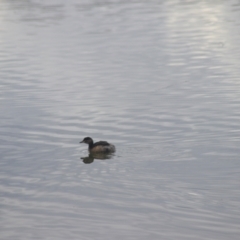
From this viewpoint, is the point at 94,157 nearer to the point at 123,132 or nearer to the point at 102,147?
the point at 102,147

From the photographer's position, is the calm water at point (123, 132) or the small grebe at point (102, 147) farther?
Result: the small grebe at point (102, 147)

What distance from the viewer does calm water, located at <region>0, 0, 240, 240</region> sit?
9.67m

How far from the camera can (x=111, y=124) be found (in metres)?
14.6

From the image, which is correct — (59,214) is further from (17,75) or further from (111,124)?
(17,75)

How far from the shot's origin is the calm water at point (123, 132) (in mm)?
9672

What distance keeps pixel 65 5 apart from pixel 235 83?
21146 millimetres

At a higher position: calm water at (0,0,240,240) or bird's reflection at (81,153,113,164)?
calm water at (0,0,240,240)

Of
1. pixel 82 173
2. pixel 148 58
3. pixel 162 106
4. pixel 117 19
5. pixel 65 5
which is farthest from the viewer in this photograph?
pixel 65 5

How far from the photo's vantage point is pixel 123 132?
14031 millimetres

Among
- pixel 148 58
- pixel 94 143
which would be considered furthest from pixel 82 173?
Result: pixel 148 58

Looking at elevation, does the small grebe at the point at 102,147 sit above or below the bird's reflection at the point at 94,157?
above

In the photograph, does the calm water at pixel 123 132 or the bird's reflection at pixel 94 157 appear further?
the bird's reflection at pixel 94 157

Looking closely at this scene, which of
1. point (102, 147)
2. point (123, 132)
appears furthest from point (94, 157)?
point (123, 132)

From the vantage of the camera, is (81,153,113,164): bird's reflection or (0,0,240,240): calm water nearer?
(0,0,240,240): calm water
